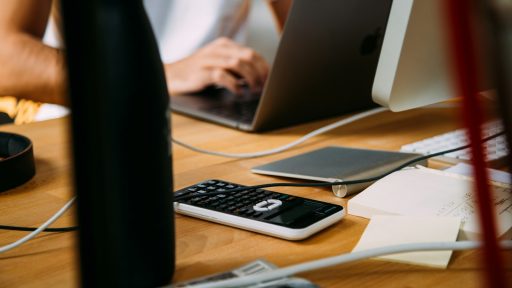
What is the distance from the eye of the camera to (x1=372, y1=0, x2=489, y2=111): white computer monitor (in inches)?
28.7

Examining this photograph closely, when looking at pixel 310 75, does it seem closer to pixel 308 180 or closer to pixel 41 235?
pixel 308 180

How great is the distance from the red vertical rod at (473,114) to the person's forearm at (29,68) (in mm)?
1228

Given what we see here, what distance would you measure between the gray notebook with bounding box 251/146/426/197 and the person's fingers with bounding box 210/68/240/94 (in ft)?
1.52

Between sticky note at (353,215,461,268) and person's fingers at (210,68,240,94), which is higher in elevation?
person's fingers at (210,68,240,94)

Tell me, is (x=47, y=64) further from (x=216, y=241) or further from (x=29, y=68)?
(x=216, y=241)

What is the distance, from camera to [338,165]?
78 cm

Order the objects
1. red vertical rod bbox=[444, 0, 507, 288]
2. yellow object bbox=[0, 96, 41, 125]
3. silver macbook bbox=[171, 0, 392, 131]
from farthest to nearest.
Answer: yellow object bbox=[0, 96, 41, 125] < silver macbook bbox=[171, 0, 392, 131] < red vertical rod bbox=[444, 0, 507, 288]

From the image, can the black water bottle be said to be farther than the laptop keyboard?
No

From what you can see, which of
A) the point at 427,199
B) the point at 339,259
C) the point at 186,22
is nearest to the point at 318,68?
the point at 427,199

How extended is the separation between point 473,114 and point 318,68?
835mm

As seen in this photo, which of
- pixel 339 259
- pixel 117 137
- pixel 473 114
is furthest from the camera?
pixel 339 259

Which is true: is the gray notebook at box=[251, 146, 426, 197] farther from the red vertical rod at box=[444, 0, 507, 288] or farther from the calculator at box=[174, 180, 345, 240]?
the red vertical rod at box=[444, 0, 507, 288]

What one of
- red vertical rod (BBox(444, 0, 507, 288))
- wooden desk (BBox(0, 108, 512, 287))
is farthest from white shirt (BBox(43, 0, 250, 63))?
red vertical rod (BBox(444, 0, 507, 288))

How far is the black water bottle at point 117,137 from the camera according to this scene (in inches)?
14.8
